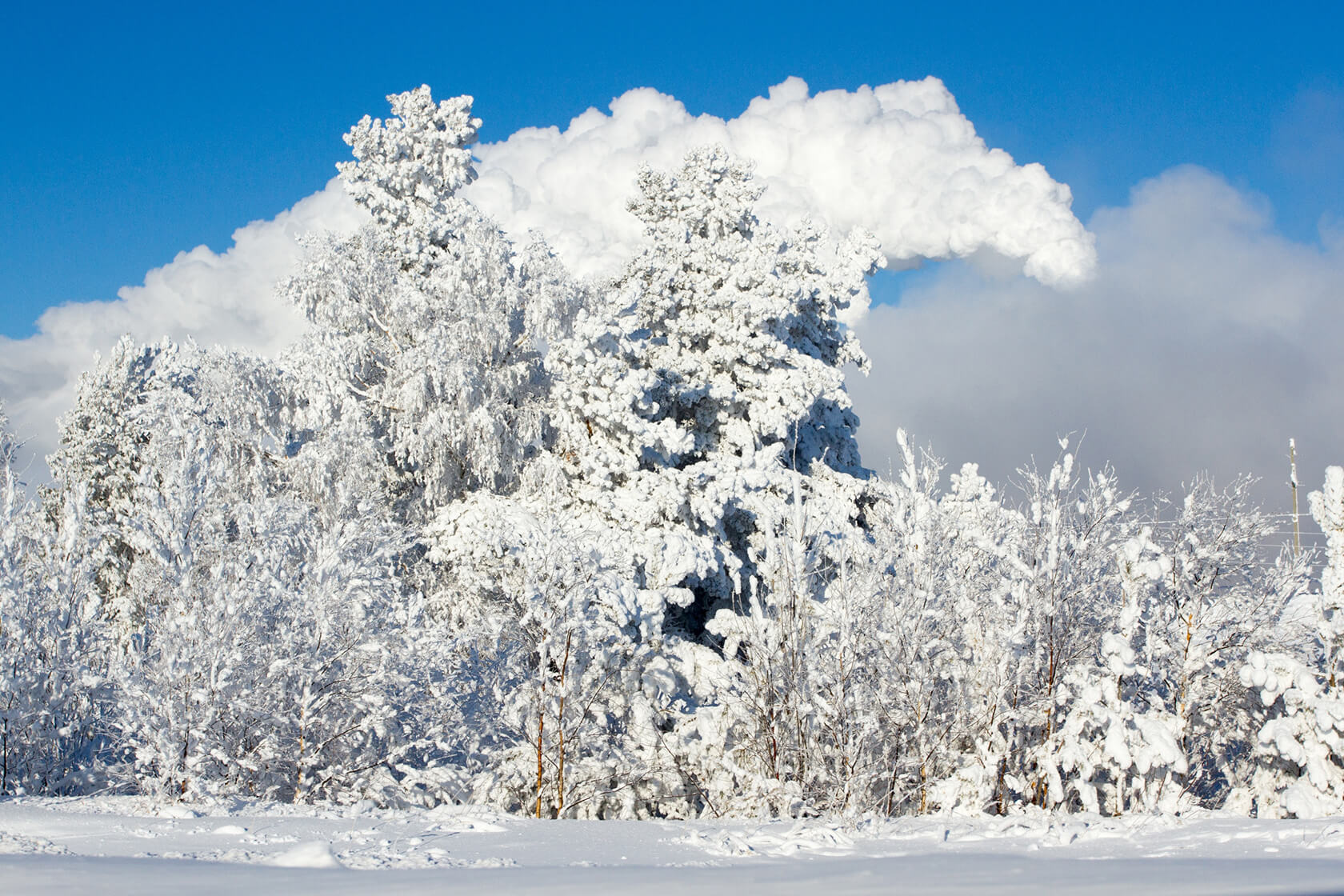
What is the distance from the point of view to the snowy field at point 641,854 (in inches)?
145

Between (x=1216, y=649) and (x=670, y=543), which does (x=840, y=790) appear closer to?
(x=1216, y=649)

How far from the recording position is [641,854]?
475 cm

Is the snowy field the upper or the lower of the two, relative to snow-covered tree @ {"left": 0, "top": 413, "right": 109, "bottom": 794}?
lower

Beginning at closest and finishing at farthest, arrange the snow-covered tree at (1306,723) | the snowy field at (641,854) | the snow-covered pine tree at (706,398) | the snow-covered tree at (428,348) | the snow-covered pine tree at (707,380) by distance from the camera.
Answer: the snowy field at (641,854)
the snow-covered tree at (1306,723)
the snow-covered pine tree at (706,398)
the snow-covered pine tree at (707,380)
the snow-covered tree at (428,348)

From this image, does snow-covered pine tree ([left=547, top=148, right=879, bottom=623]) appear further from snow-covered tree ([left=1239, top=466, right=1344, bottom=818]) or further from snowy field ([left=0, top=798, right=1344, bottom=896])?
snowy field ([left=0, top=798, right=1344, bottom=896])

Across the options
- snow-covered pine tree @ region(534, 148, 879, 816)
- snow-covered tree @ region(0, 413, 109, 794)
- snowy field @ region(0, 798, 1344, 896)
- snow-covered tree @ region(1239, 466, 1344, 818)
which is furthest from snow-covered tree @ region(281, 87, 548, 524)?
snow-covered tree @ region(1239, 466, 1344, 818)

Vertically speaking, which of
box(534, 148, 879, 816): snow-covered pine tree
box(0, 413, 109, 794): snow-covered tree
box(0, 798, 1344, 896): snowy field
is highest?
box(534, 148, 879, 816): snow-covered pine tree

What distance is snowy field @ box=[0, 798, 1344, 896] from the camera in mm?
3672

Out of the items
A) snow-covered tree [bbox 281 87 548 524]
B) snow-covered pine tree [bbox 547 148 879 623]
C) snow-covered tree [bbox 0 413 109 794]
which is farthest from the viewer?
snow-covered tree [bbox 281 87 548 524]

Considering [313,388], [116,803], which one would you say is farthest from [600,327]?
[116,803]

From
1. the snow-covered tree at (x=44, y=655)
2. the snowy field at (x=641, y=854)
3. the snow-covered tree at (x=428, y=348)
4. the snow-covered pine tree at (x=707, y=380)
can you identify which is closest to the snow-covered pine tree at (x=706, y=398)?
the snow-covered pine tree at (x=707, y=380)

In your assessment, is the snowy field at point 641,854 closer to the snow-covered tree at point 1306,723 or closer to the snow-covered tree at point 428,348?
the snow-covered tree at point 1306,723

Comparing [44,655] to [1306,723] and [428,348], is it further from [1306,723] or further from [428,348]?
[1306,723]

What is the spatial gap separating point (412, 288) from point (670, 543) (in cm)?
726
